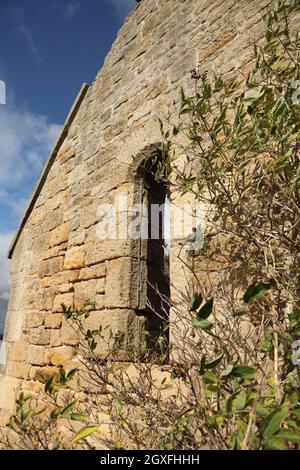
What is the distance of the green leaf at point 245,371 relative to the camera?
1091 millimetres

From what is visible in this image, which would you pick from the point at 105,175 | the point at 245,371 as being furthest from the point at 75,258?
the point at 245,371

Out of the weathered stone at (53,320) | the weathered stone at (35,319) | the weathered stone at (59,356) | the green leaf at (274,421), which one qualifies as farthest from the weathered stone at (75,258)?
the green leaf at (274,421)

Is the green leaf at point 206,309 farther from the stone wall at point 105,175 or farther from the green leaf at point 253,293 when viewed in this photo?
the stone wall at point 105,175

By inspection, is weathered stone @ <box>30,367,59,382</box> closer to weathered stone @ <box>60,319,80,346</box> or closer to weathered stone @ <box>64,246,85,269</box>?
weathered stone @ <box>60,319,80,346</box>

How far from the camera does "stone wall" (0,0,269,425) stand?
2.65m

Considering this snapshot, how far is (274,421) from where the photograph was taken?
33.4 inches

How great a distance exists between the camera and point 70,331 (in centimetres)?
297

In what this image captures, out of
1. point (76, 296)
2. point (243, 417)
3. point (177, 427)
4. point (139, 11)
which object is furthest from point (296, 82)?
point (139, 11)

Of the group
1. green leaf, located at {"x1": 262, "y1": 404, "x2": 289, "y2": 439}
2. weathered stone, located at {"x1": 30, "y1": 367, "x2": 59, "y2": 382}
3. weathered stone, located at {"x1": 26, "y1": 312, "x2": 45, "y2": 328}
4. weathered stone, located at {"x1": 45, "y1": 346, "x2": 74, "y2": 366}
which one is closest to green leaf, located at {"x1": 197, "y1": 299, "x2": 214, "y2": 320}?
green leaf, located at {"x1": 262, "y1": 404, "x2": 289, "y2": 439}

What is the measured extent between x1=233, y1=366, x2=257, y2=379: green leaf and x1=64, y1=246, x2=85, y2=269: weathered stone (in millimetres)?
2270

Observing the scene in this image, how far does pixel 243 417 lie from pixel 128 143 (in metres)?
2.58

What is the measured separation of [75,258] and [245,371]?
2.43 meters

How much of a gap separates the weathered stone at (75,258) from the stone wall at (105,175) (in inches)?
0.4

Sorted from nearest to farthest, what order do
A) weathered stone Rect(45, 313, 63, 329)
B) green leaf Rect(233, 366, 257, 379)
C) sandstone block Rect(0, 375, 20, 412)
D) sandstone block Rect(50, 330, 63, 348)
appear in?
1. green leaf Rect(233, 366, 257, 379)
2. sandstone block Rect(50, 330, 63, 348)
3. weathered stone Rect(45, 313, 63, 329)
4. sandstone block Rect(0, 375, 20, 412)
